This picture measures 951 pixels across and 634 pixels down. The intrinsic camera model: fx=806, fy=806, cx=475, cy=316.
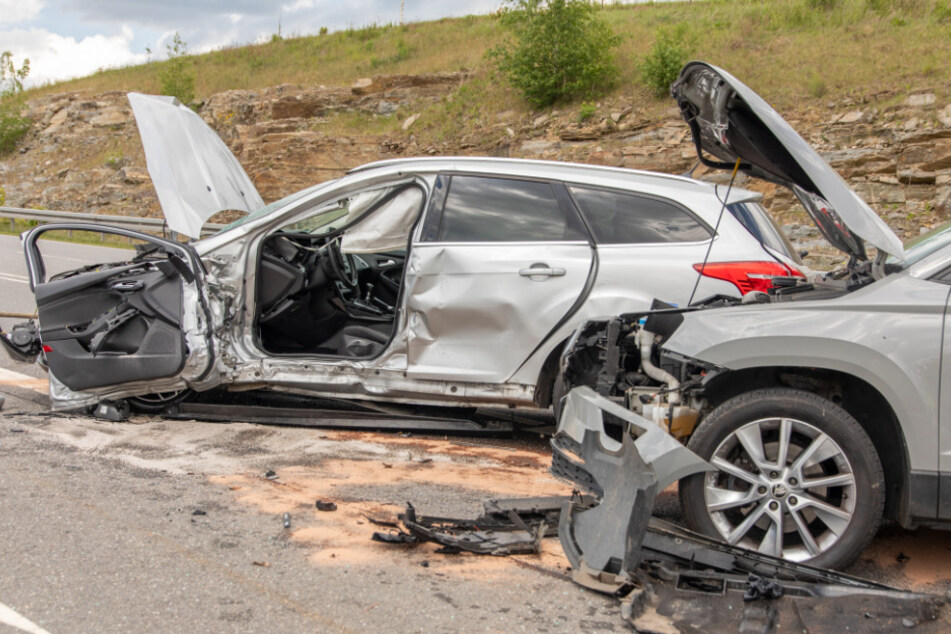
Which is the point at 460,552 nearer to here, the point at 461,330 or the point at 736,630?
the point at 736,630

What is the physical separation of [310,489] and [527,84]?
18735 mm

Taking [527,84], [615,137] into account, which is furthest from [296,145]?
[615,137]

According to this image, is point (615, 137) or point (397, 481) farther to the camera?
point (615, 137)

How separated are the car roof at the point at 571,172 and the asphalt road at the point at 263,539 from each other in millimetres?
1884

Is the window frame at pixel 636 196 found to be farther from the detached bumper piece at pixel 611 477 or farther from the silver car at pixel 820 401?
the detached bumper piece at pixel 611 477

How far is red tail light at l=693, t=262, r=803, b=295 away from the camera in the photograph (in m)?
4.98

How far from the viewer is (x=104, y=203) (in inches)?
1093

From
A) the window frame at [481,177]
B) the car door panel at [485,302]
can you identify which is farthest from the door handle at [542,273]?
the window frame at [481,177]

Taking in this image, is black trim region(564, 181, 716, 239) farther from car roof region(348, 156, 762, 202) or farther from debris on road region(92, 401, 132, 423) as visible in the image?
debris on road region(92, 401, 132, 423)

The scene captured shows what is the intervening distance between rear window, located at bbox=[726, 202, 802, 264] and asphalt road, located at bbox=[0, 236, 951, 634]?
178cm

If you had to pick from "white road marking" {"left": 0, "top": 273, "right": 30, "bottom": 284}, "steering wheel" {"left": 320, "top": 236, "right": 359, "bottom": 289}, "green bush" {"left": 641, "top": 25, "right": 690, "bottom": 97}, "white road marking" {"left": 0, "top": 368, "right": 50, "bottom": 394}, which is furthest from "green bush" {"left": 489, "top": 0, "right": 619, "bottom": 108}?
"white road marking" {"left": 0, "top": 368, "right": 50, "bottom": 394}

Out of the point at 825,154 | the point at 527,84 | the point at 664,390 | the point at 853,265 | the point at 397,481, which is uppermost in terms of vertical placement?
the point at 527,84

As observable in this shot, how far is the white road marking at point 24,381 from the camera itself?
6.59 m

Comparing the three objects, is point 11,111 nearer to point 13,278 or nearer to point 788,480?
point 13,278
